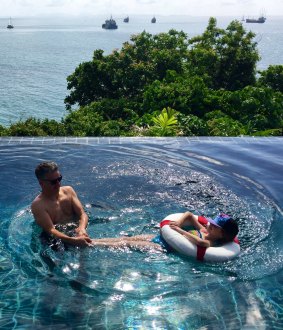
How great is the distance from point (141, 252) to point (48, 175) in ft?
5.04

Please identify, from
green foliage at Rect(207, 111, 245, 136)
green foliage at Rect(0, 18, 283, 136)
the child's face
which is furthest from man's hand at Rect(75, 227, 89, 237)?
green foliage at Rect(207, 111, 245, 136)

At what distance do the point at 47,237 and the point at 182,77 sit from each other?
13.7 m

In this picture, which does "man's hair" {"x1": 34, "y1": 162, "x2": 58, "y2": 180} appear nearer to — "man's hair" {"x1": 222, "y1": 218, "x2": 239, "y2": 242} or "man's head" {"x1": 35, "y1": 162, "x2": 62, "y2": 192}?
"man's head" {"x1": 35, "y1": 162, "x2": 62, "y2": 192}

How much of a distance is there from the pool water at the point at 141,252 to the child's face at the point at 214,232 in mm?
345

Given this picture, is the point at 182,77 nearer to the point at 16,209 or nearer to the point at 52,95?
the point at 16,209

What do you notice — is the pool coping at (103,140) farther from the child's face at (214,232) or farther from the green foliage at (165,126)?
the child's face at (214,232)

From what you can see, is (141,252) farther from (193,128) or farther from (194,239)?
(193,128)

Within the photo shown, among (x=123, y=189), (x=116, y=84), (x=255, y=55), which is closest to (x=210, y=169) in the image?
(x=123, y=189)

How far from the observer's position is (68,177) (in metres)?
8.44

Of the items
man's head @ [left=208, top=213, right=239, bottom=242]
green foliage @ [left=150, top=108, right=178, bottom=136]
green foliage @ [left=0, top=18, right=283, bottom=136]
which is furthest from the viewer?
green foliage @ [left=0, top=18, right=283, bottom=136]

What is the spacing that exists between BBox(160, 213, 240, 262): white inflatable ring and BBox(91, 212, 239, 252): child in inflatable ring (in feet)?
0.20

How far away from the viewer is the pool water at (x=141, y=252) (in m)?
4.85

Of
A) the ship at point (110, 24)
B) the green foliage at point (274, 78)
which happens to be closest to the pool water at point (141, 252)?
the green foliage at point (274, 78)

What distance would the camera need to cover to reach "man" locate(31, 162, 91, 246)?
5.64m
